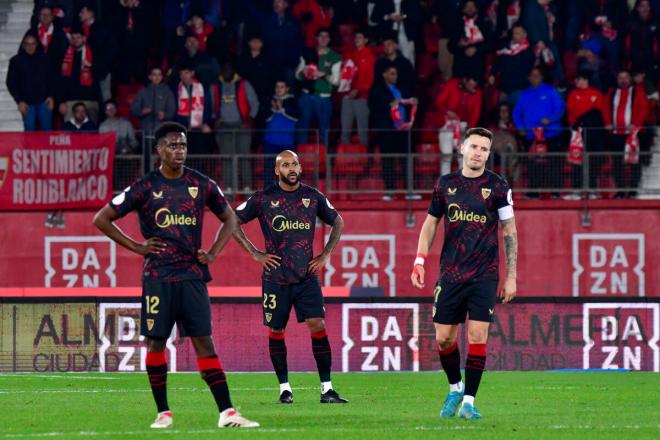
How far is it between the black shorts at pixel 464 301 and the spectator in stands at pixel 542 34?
13.7 m

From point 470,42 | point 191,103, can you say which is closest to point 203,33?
point 191,103

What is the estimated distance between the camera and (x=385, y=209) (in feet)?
78.2

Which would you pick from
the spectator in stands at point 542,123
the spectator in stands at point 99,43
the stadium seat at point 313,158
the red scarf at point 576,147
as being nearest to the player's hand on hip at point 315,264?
the stadium seat at point 313,158

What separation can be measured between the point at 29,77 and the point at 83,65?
856 millimetres

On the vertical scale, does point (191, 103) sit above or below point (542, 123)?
above

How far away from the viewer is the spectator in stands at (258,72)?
23938 mm

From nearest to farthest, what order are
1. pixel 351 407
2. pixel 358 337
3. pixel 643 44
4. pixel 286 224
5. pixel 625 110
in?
pixel 351 407 < pixel 286 224 < pixel 358 337 < pixel 625 110 < pixel 643 44

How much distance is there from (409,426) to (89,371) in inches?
316

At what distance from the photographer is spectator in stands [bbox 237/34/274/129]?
23938mm

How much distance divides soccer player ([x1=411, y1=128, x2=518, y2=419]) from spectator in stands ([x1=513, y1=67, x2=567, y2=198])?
457 inches

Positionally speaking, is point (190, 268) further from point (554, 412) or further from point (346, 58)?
point (346, 58)

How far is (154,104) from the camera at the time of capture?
23641 mm

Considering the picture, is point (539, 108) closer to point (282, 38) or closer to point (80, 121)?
point (282, 38)

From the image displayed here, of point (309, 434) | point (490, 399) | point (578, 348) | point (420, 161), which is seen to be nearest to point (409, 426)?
point (309, 434)
